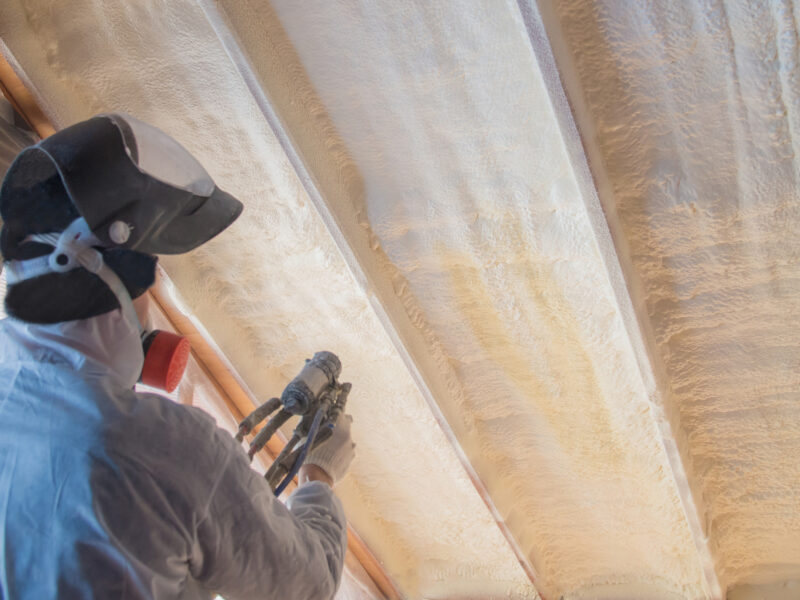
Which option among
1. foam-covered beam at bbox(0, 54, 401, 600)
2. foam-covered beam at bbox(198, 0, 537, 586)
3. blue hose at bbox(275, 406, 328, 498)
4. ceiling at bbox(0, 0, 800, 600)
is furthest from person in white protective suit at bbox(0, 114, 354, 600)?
foam-covered beam at bbox(0, 54, 401, 600)

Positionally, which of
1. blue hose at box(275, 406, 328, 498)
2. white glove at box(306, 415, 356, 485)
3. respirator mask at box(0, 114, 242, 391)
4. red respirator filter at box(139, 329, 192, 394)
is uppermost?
respirator mask at box(0, 114, 242, 391)

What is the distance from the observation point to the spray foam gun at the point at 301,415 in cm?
146

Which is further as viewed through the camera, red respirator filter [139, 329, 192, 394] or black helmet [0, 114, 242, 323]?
red respirator filter [139, 329, 192, 394]

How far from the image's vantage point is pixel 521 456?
2.04m

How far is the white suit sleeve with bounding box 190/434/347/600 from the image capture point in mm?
1177

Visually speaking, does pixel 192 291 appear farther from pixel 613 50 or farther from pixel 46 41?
pixel 613 50

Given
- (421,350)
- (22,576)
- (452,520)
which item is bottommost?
(452,520)

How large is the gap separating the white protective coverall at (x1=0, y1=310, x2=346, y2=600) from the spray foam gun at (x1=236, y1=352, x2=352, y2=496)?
0.18 m

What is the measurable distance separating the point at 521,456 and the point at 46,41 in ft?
5.29

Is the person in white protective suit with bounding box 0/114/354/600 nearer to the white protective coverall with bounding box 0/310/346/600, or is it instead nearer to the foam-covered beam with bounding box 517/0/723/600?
the white protective coverall with bounding box 0/310/346/600

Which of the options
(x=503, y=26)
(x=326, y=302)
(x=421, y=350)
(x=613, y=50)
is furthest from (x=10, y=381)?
→ (x=613, y=50)

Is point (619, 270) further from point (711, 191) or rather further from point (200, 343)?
point (200, 343)

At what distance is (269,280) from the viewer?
1.87 m

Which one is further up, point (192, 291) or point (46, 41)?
point (46, 41)
